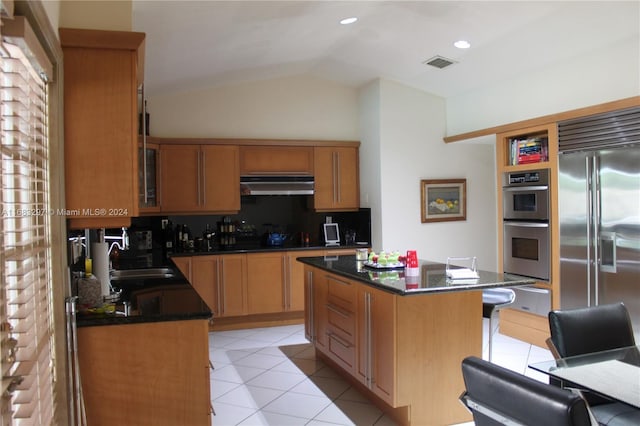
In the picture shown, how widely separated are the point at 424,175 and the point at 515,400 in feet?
15.6

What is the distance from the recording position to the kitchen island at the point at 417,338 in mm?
2838

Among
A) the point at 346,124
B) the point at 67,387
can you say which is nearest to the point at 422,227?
the point at 346,124

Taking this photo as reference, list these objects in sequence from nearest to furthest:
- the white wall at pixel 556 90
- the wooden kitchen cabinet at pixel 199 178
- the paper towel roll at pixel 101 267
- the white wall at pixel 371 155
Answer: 1. the paper towel roll at pixel 101 267
2. the white wall at pixel 556 90
3. the wooden kitchen cabinet at pixel 199 178
4. the white wall at pixel 371 155

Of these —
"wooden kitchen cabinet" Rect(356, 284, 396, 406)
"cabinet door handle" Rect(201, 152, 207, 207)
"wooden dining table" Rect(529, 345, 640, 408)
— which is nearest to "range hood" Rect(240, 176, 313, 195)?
"cabinet door handle" Rect(201, 152, 207, 207)

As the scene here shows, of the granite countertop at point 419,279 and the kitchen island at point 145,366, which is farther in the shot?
the granite countertop at point 419,279

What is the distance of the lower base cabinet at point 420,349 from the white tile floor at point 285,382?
0.29m

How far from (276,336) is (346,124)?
8.94ft

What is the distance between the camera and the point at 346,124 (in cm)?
616

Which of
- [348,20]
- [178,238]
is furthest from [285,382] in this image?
[348,20]

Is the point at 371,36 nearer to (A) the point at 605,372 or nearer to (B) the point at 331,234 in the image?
(B) the point at 331,234

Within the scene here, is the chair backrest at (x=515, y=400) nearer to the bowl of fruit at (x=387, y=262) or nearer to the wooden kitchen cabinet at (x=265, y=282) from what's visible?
the bowl of fruit at (x=387, y=262)

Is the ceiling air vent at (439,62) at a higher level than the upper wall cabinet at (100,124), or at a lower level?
higher

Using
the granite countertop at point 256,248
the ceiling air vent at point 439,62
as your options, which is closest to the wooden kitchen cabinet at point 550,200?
the ceiling air vent at point 439,62

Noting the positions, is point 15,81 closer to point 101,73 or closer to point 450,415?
point 101,73
